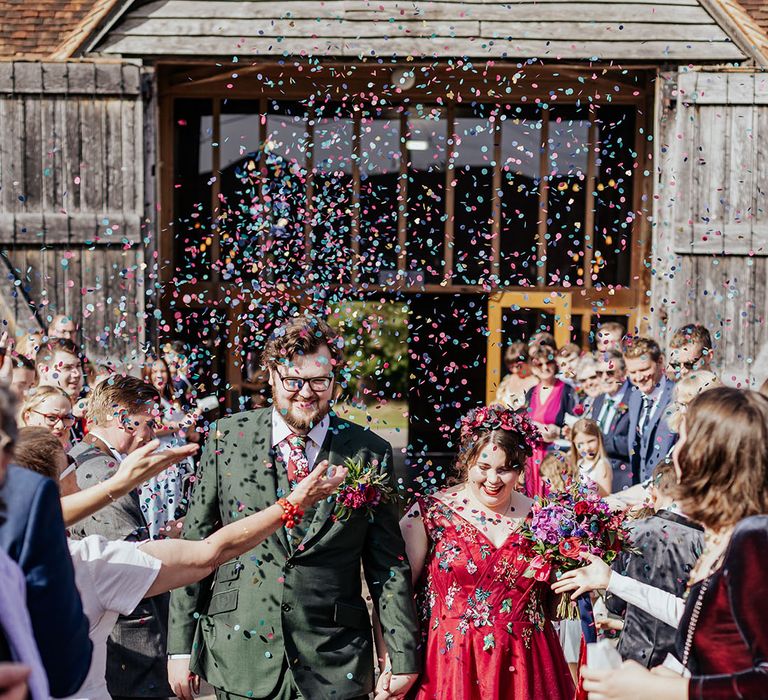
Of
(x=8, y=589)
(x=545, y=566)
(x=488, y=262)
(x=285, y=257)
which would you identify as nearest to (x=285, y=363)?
(x=545, y=566)

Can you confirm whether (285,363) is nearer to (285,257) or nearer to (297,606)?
(297,606)

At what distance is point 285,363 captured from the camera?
3809mm

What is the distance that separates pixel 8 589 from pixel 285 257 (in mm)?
7658

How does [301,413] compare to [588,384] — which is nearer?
[301,413]

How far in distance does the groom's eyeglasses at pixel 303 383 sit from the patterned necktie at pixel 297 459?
181 mm

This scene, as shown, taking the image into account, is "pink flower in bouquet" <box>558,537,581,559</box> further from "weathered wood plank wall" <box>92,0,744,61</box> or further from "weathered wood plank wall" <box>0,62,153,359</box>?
"weathered wood plank wall" <box>92,0,744,61</box>

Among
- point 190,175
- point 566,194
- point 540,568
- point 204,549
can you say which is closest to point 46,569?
point 204,549

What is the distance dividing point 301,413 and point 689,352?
417 centimetres

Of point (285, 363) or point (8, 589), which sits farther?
point (285, 363)

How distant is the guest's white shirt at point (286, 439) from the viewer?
3854mm

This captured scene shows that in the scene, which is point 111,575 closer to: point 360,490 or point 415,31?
point 360,490

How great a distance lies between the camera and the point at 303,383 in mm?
3797

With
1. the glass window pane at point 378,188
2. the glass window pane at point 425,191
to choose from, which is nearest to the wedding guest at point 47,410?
the glass window pane at point 378,188

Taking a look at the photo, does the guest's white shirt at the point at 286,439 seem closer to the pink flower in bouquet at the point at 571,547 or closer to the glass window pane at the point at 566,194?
the pink flower in bouquet at the point at 571,547
